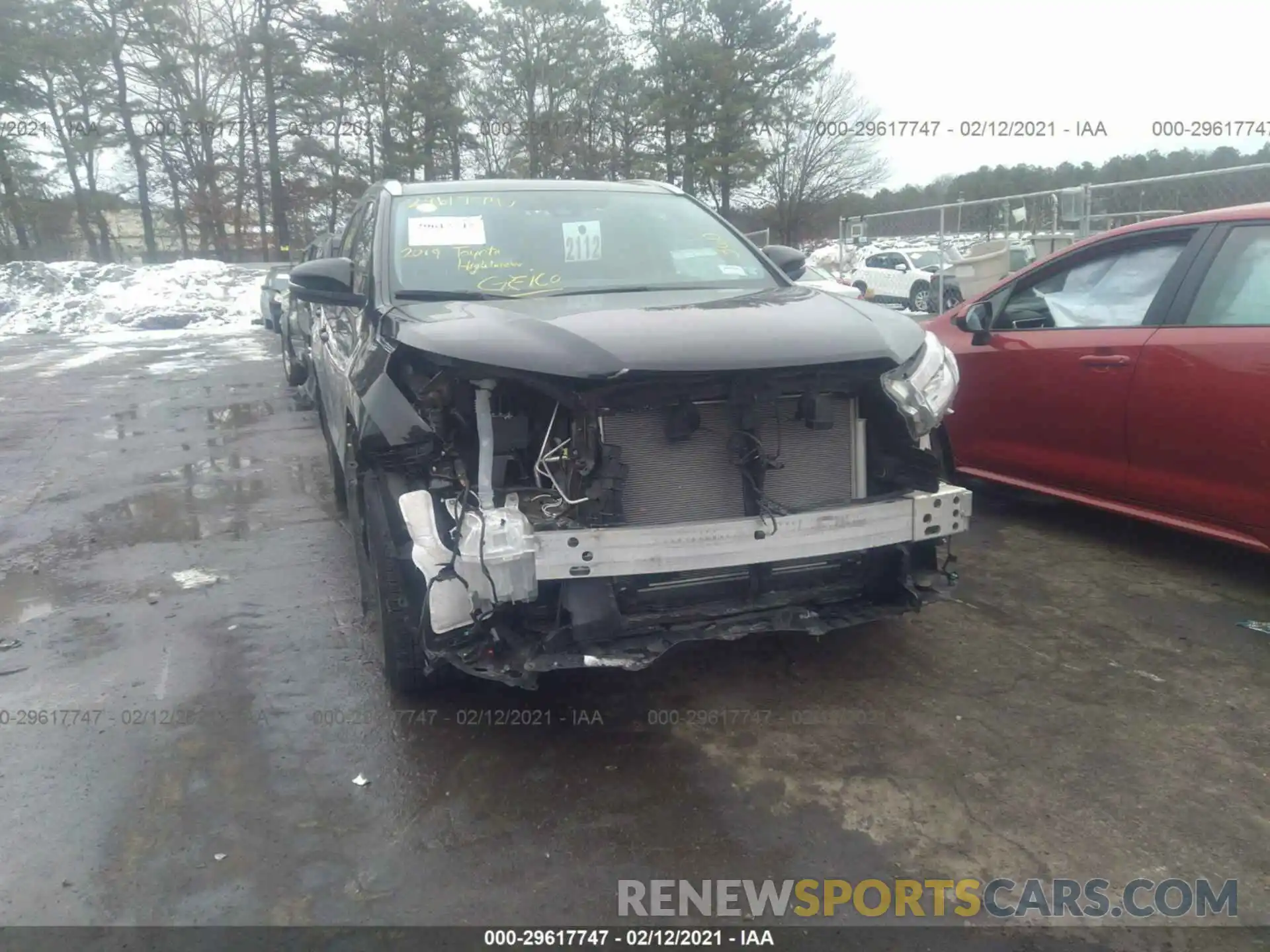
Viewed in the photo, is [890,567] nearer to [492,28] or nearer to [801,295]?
[801,295]

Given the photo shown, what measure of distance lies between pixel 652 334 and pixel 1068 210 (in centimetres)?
1009

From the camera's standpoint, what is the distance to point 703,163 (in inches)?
1309

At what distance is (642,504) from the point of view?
3.03 meters

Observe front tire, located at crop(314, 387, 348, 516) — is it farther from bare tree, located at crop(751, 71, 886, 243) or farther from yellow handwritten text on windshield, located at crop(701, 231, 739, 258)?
bare tree, located at crop(751, 71, 886, 243)

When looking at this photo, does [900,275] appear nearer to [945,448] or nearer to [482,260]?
[945,448]

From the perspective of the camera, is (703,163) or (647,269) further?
(703,163)

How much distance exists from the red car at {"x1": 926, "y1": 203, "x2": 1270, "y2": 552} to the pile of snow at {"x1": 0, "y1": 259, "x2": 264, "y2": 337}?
20513 mm

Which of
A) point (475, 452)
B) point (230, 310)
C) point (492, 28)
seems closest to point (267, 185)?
point (492, 28)

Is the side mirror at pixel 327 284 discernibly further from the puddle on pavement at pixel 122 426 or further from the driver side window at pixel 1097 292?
the puddle on pavement at pixel 122 426

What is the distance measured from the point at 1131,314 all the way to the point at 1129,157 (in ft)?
62.6

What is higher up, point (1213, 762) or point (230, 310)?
point (230, 310)

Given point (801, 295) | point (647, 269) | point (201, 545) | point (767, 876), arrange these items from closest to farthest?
point (767, 876) < point (801, 295) < point (647, 269) < point (201, 545)

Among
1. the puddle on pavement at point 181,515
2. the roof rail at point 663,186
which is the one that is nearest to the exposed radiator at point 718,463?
the roof rail at point 663,186

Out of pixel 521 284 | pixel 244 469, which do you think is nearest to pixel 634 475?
pixel 521 284
